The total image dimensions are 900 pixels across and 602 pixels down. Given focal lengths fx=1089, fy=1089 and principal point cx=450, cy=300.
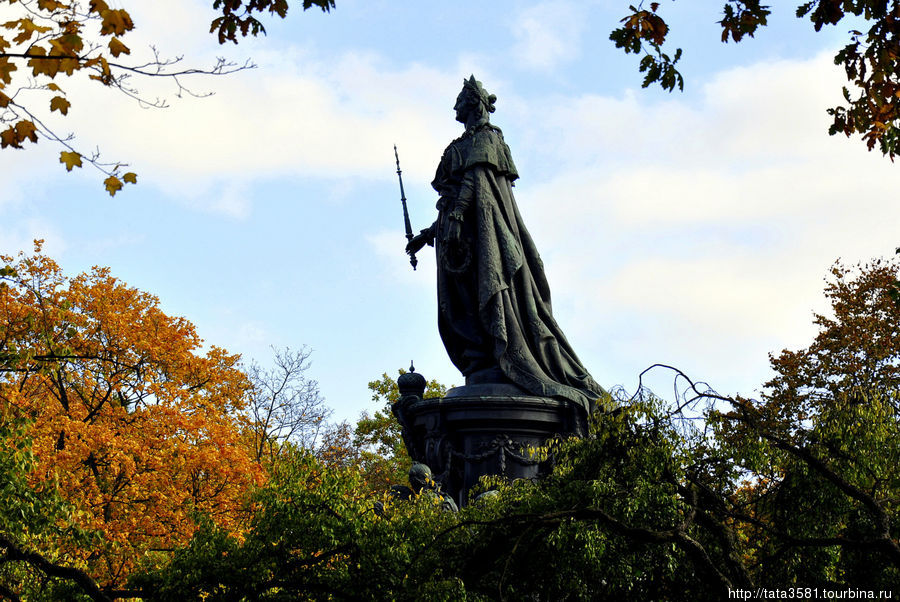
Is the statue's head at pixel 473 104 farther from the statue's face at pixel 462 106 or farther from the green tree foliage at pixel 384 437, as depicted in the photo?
the green tree foliage at pixel 384 437

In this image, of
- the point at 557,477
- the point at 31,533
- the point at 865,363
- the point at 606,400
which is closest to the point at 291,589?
the point at 557,477

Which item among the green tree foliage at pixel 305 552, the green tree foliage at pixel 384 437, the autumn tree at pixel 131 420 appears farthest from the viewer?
the green tree foliage at pixel 384 437

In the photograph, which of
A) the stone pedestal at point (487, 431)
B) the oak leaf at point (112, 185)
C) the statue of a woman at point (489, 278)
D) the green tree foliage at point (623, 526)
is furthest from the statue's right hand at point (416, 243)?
the oak leaf at point (112, 185)

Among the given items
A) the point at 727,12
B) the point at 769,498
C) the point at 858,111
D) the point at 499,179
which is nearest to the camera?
the point at 727,12

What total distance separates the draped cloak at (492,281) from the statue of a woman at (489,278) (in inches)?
0.5

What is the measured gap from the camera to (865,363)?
78.0 ft

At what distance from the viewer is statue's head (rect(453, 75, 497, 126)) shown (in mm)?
14250

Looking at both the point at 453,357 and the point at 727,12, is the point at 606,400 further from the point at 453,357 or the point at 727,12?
the point at 453,357

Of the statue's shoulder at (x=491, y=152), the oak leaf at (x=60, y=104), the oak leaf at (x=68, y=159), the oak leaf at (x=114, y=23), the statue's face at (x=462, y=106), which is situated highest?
the statue's face at (x=462, y=106)

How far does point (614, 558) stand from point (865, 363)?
18289 mm

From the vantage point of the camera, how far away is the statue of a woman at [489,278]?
12.9 metres

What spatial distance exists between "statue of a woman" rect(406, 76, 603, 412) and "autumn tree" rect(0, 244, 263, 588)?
7793mm

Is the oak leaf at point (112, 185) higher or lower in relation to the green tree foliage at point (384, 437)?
lower

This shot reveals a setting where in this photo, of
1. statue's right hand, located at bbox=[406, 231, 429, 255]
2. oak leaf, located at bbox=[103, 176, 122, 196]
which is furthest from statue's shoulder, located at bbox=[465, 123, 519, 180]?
oak leaf, located at bbox=[103, 176, 122, 196]
